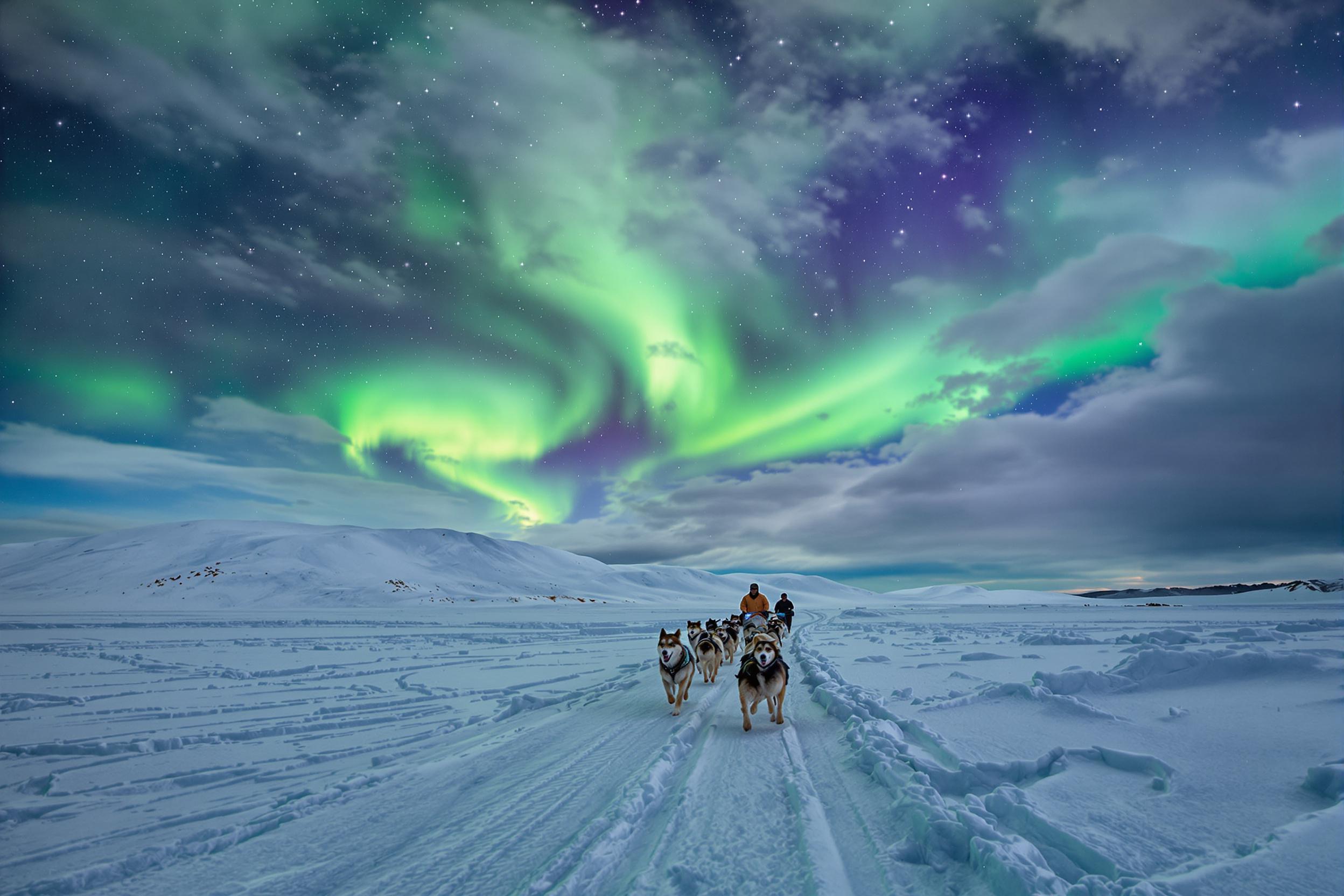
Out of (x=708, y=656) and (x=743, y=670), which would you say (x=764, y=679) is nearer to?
(x=743, y=670)

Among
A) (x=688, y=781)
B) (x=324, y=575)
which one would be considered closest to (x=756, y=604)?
(x=688, y=781)

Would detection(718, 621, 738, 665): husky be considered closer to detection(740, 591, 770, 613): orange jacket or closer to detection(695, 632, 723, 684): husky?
detection(740, 591, 770, 613): orange jacket

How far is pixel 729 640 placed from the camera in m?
13.1

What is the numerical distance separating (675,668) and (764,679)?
5.24 ft

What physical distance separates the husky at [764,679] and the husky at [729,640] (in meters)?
5.34

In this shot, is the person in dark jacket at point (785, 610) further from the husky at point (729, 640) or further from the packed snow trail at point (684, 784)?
the packed snow trail at point (684, 784)

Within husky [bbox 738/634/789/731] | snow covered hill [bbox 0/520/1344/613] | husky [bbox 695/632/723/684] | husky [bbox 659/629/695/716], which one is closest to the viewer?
husky [bbox 738/634/789/731]

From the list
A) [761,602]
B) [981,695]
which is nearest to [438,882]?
[981,695]

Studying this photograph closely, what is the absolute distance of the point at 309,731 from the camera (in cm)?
712

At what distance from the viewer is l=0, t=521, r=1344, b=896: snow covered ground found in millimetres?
3266

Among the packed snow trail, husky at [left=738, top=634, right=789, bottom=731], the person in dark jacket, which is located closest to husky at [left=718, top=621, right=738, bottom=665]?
the packed snow trail

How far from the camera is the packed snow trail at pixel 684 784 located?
3266 mm

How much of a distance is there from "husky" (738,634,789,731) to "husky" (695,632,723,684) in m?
3.32

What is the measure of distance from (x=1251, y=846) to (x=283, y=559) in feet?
245
